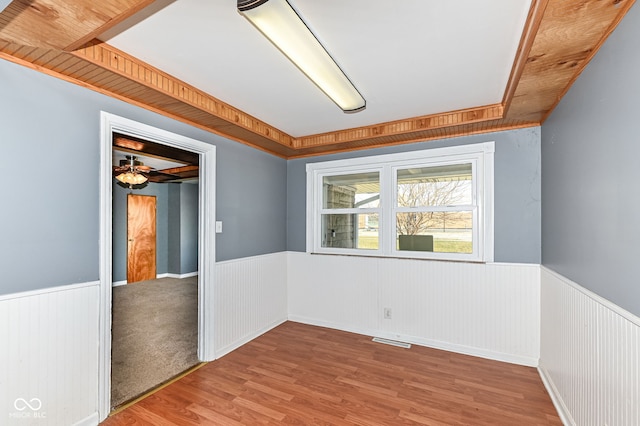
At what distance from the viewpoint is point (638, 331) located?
1224mm

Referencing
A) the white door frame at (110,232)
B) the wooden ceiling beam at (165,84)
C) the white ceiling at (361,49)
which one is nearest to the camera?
the white ceiling at (361,49)

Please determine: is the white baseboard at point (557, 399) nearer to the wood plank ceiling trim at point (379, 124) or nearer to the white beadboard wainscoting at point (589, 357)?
the white beadboard wainscoting at point (589, 357)

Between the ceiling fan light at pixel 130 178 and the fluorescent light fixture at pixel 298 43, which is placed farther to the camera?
the ceiling fan light at pixel 130 178

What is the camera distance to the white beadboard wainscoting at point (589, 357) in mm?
1307

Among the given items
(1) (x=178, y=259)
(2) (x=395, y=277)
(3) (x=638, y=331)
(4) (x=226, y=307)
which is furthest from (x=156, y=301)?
(3) (x=638, y=331)

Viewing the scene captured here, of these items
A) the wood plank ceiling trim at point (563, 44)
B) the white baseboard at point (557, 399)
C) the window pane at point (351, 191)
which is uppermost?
the wood plank ceiling trim at point (563, 44)

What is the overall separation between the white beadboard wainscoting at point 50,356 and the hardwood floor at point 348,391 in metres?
0.34

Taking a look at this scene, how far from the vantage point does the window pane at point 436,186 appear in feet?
10.5

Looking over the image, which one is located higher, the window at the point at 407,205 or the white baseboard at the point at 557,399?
the window at the point at 407,205

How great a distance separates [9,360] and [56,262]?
0.56 metres

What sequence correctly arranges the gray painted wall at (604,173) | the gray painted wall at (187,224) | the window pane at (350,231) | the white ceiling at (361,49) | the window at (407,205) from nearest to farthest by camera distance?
the gray painted wall at (604,173) < the white ceiling at (361,49) < the window at (407,205) < the window pane at (350,231) < the gray painted wall at (187,224)

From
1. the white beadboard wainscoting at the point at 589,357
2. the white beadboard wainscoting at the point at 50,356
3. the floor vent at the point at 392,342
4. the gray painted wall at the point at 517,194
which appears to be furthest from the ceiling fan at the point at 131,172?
the white beadboard wainscoting at the point at 589,357

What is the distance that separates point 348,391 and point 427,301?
1396mm

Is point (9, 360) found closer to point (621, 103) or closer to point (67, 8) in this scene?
point (67, 8)
